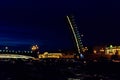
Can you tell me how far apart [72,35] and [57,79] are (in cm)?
11531

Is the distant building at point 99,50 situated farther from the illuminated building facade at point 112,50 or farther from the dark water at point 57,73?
the dark water at point 57,73

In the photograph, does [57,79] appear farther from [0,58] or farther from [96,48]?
[0,58]

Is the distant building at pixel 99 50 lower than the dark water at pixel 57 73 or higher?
higher

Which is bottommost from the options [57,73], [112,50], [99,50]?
[57,73]

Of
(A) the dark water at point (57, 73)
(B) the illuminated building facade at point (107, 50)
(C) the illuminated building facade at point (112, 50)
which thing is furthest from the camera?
(B) the illuminated building facade at point (107, 50)

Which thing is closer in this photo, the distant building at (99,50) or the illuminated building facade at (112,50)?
the illuminated building facade at (112,50)

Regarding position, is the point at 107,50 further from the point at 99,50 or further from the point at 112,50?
the point at 99,50

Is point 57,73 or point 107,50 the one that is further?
point 107,50

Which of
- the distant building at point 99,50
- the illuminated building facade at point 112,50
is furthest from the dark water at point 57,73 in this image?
the distant building at point 99,50

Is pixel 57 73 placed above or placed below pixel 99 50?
below

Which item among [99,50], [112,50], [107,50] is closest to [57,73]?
[112,50]

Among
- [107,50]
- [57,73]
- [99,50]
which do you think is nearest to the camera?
[57,73]

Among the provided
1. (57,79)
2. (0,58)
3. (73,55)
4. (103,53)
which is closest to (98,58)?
(103,53)

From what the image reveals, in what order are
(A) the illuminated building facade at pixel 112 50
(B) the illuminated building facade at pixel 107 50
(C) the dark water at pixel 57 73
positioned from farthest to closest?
(B) the illuminated building facade at pixel 107 50, (A) the illuminated building facade at pixel 112 50, (C) the dark water at pixel 57 73
